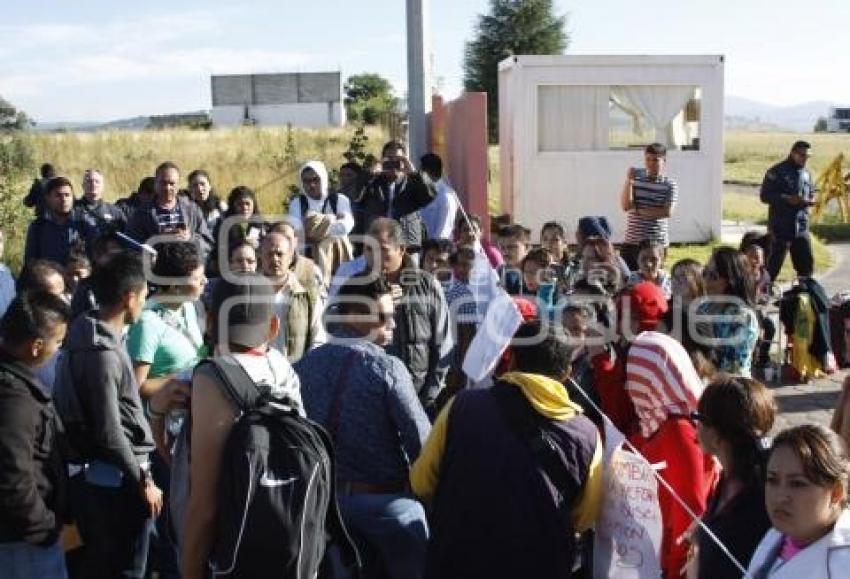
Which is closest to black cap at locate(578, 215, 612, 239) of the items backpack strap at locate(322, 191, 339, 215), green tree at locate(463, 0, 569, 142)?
backpack strap at locate(322, 191, 339, 215)

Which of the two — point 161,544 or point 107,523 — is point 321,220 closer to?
point 161,544

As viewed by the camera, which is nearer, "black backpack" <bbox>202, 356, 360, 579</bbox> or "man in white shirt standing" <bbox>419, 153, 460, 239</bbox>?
"black backpack" <bbox>202, 356, 360, 579</bbox>

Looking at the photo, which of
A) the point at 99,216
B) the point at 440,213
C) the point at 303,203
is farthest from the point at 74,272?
the point at 440,213

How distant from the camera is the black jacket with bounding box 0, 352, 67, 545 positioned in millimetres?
3604

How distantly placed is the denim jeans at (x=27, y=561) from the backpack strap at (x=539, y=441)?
189cm

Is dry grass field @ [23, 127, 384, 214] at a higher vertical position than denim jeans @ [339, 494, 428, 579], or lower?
higher

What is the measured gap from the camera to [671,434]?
3.65 meters

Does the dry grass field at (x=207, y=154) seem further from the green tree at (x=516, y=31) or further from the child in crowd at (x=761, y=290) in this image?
the child in crowd at (x=761, y=290)

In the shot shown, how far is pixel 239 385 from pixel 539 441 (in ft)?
3.35

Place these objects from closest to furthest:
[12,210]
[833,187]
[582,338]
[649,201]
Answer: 1. [582,338]
2. [649,201]
3. [12,210]
4. [833,187]

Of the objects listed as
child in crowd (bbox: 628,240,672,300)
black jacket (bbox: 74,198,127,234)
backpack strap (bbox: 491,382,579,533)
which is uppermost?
black jacket (bbox: 74,198,127,234)

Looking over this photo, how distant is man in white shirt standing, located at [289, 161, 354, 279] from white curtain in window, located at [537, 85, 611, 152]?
817 centimetres

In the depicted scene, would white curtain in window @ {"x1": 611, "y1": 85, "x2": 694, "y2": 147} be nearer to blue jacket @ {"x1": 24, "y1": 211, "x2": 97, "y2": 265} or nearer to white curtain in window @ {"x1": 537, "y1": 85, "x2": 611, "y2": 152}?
white curtain in window @ {"x1": 537, "y1": 85, "x2": 611, "y2": 152}

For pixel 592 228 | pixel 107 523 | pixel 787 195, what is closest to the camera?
pixel 107 523
